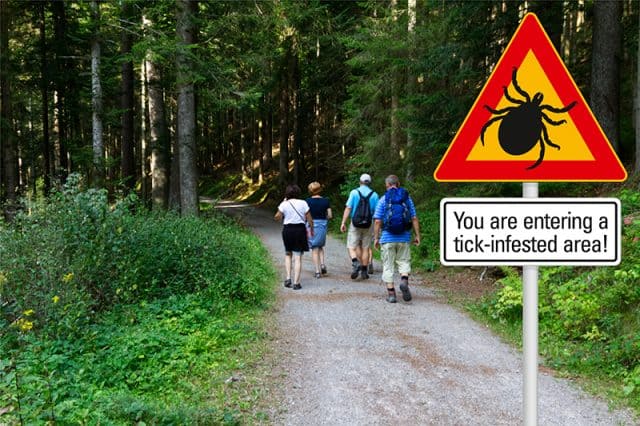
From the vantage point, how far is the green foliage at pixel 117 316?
4.79 m

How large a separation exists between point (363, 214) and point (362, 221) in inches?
5.4

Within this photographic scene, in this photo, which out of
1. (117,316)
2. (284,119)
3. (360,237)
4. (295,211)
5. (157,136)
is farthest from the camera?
(284,119)

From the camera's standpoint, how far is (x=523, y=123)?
2545mm

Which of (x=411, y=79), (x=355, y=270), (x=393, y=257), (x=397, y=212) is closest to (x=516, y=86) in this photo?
(x=397, y=212)

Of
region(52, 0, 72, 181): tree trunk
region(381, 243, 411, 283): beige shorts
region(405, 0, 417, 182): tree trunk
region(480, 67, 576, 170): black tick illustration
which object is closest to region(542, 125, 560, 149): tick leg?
region(480, 67, 576, 170): black tick illustration

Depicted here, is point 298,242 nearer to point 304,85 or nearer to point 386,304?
point 386,304

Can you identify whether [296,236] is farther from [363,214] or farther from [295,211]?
[363,214]

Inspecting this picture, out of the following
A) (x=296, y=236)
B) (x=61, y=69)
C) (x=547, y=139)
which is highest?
(x=61, y=69)

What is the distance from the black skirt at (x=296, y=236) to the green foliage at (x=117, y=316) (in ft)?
3.02

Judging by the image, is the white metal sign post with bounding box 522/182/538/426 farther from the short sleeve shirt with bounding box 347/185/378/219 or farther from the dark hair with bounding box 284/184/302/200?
the short sleeve shirt with bounding box 347/185/378/219

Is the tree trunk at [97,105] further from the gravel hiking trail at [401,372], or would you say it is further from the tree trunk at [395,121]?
the gravel hiking trail at [401,372]

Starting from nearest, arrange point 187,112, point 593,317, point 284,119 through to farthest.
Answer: point 593,317, point 187,112, point 284,119

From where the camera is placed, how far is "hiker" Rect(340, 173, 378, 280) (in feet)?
34.0

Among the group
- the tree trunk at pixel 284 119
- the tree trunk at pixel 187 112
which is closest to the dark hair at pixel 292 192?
the tree trunk at pixel 187 112
